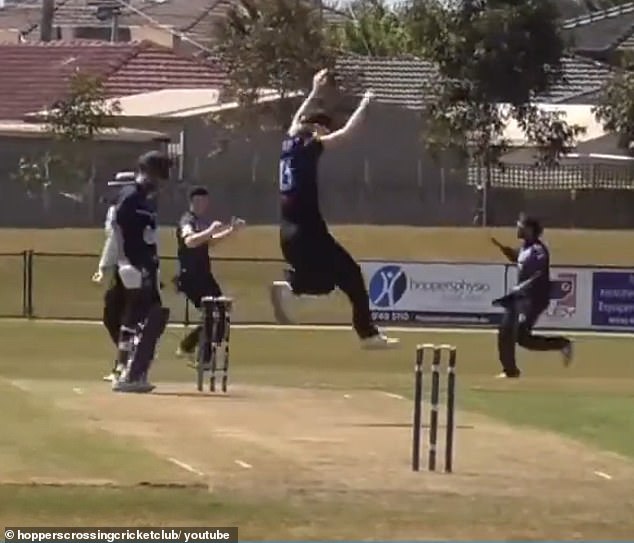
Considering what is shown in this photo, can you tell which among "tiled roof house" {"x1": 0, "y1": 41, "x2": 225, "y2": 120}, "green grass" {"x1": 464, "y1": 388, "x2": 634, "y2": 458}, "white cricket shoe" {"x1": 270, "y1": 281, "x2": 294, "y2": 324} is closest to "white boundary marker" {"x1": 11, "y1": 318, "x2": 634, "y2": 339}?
"green grass" {"x1": 464, "y1": 388, "x2": 634, "y2": 458}

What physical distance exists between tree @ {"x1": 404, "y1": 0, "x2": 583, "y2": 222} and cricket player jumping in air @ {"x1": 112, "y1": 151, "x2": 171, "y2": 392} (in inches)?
1489

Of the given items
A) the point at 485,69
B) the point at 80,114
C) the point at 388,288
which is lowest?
the point at 388,288

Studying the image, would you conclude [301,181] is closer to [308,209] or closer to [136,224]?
[308,209]

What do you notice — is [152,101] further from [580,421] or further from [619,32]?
[580,421]

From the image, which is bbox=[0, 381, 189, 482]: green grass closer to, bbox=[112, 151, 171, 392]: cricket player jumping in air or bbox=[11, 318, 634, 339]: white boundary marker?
bbox=[112, 151, 171, 392]: cricket player jumping in air

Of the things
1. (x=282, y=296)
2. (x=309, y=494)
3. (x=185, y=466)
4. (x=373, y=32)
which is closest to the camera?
(x=309, y=494)

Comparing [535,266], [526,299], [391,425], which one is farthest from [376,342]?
[526,299]

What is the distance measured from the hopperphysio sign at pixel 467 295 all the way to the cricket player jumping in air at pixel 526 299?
857cm

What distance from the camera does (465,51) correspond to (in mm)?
57625

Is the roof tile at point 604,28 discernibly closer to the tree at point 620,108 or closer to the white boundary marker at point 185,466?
the tree at point 620,108

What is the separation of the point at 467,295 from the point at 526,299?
9922 mm

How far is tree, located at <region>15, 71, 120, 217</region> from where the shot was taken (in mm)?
54250

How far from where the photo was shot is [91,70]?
6469cm

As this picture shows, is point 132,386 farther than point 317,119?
Yes
